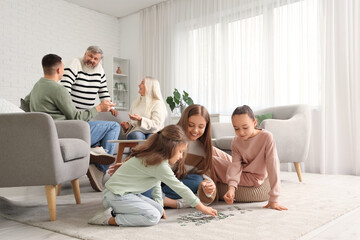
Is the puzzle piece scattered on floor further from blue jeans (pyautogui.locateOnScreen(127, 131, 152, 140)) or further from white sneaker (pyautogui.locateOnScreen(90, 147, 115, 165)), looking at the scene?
blue jeans (pyautogui.locateOnScreen(127, 131, 152, 140))

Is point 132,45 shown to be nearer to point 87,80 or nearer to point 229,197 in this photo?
point 87,80

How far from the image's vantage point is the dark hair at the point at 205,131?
6.66ft

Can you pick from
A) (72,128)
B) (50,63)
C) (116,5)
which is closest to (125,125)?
(72,128)

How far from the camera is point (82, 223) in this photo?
1694 millimetres

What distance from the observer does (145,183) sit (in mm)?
1678

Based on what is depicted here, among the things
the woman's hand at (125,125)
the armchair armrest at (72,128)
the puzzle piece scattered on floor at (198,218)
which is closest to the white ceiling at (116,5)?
the woman's hand at (125,125)

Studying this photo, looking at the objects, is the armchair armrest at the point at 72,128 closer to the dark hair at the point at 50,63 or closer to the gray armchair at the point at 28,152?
the dark hair at the point at 50,63

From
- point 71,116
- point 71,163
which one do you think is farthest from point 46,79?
point 71,163

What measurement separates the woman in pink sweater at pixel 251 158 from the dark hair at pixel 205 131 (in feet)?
0.43

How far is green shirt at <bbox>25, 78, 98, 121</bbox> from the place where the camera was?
2322 mm

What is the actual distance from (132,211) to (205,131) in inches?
29.0

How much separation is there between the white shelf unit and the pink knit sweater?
4.24 meters

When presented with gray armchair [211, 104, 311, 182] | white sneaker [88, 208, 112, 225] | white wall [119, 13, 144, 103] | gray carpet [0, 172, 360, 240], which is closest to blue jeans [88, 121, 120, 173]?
gray carpet [0, 172, 360, 240]

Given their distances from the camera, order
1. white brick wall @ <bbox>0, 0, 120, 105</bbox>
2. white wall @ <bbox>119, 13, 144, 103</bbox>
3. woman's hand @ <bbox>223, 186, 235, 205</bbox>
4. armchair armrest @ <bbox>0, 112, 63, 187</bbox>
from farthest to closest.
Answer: white wall @ <bbox>119, 13, 144, 103</bbox> < white brick wall @ <bbox>0, 0, 120, 105</bbox> < woman's hand @ <bbox>223, 186, 235, 205</bbox> < armchair armrest @ <bbox>0, 112, 63, 187</bbox>
